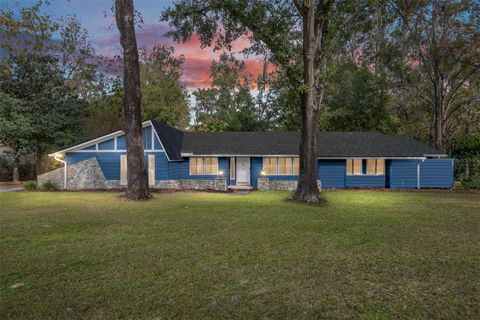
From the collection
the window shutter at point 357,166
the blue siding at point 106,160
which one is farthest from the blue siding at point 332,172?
the blue siding at point 106,160

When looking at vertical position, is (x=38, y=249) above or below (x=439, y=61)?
below

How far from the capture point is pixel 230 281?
4.69 meters

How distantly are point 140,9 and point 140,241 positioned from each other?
1354 cm

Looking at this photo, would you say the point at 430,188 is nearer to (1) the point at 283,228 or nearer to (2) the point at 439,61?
(2) the point at 439,61

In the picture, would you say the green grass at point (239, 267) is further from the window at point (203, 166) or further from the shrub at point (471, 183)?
the shrub at point (471, 183)

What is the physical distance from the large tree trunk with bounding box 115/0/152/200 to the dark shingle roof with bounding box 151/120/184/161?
4436 millimetres

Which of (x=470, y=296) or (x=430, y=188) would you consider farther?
(x=430, y=188)

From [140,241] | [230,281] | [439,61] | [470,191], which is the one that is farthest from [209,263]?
[439,61]

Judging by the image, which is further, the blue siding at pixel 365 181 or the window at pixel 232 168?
the window at pixel 232 168

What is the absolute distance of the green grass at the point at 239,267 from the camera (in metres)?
3.86

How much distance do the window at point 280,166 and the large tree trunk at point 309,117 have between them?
688 centimetres

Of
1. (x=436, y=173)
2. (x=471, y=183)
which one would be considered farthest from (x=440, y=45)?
(x=471, y=183)

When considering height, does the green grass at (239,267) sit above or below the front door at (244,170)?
below

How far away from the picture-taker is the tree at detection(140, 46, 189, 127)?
120 feet
